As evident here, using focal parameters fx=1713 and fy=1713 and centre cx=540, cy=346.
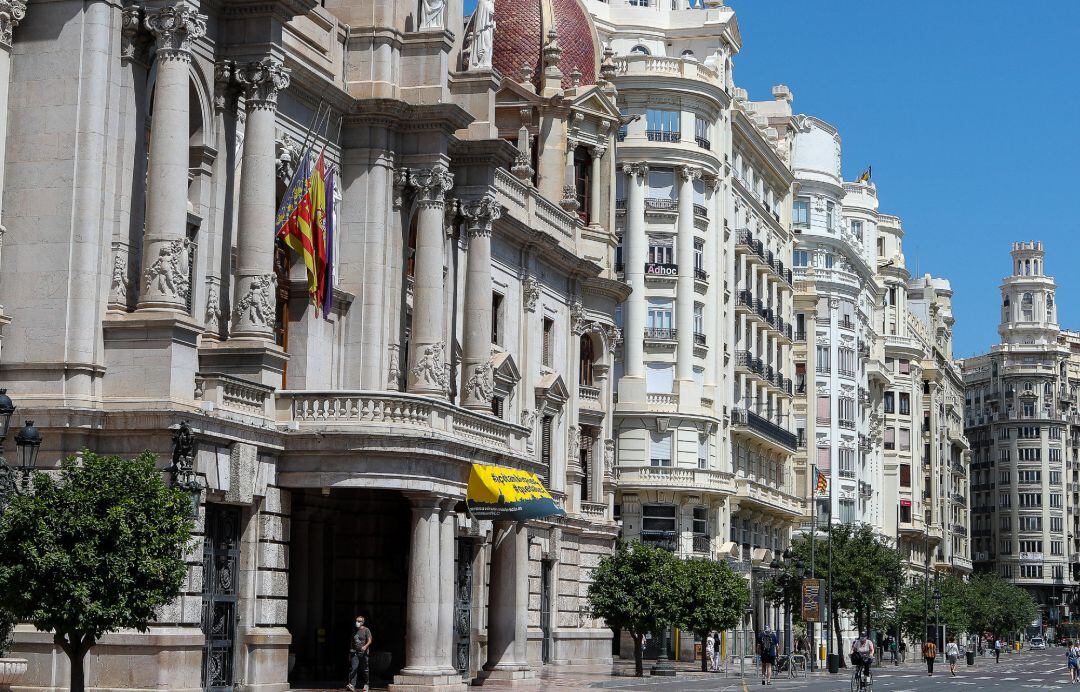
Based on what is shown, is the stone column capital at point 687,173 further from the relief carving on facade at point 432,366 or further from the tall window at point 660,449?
the relief carving on facade at point 432,366

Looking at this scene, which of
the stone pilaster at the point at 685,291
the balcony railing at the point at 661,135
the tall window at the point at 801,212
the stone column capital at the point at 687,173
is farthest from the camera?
the tall window at the point at 801,212

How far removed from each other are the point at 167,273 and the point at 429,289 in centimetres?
1207

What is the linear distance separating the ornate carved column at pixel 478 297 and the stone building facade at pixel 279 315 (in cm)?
7

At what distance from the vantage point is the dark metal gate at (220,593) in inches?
1380

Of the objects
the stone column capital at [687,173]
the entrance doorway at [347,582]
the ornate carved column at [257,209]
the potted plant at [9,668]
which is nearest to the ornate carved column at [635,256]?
the stone column capital at [687,173]

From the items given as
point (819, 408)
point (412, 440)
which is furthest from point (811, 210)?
point (412, 440)

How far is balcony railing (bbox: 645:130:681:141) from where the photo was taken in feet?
263

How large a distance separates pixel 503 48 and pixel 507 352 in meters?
16.1

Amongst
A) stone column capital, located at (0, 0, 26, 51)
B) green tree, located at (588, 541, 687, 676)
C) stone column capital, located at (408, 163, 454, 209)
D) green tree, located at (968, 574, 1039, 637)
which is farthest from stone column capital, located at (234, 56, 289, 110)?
green tree, located at (968, 574, 1039, 637)

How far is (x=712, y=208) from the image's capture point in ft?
269

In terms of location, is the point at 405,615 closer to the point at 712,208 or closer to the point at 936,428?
the point at 712,208

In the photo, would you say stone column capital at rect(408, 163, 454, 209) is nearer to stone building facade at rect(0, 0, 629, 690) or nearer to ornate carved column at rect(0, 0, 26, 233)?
stone building facade at rect(0, 0, 629, 690)

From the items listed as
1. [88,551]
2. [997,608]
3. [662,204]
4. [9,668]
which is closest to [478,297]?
[9,668]

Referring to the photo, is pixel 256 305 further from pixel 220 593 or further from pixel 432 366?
pixel 432 366
